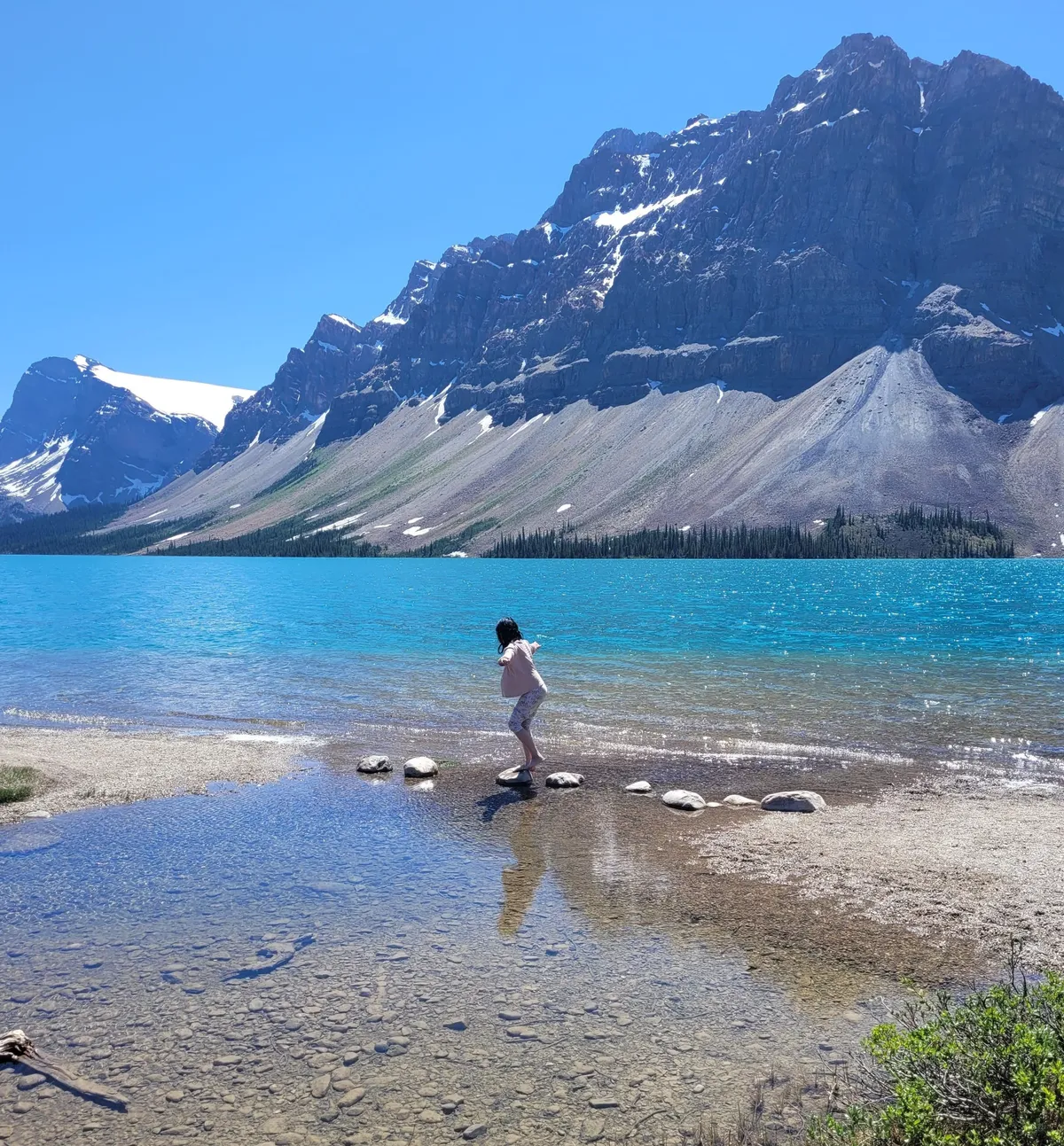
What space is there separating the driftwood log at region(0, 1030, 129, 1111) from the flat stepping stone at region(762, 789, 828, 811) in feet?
43.5

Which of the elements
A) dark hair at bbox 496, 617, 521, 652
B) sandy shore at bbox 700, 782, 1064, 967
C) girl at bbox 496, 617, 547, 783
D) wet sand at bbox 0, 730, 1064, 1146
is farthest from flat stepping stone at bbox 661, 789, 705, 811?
dark hair at bbox 496, 617, 521, 652

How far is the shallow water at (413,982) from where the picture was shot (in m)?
7.61

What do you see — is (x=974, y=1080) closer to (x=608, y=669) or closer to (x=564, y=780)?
(x=564, y=780)

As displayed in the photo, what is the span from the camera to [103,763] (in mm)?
21688

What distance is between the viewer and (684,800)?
17.8 metres

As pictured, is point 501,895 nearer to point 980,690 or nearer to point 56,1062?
point 56,1062

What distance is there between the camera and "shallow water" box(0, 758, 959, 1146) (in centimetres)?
Answer: 761

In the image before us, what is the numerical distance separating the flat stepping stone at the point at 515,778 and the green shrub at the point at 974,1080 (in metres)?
12.8

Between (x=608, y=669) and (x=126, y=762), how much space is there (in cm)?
2290

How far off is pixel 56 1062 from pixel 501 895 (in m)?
6.06

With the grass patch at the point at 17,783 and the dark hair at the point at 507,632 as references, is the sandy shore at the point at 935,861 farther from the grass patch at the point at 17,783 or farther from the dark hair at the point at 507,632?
the grass patch at the point at 17,783

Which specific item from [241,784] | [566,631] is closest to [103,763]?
[241,784]

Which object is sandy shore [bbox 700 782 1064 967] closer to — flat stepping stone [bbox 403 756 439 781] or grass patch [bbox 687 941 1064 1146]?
grass patch [bbox 687 941 1064 1146]

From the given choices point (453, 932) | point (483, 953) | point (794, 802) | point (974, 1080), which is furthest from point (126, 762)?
point (974, 1080)
